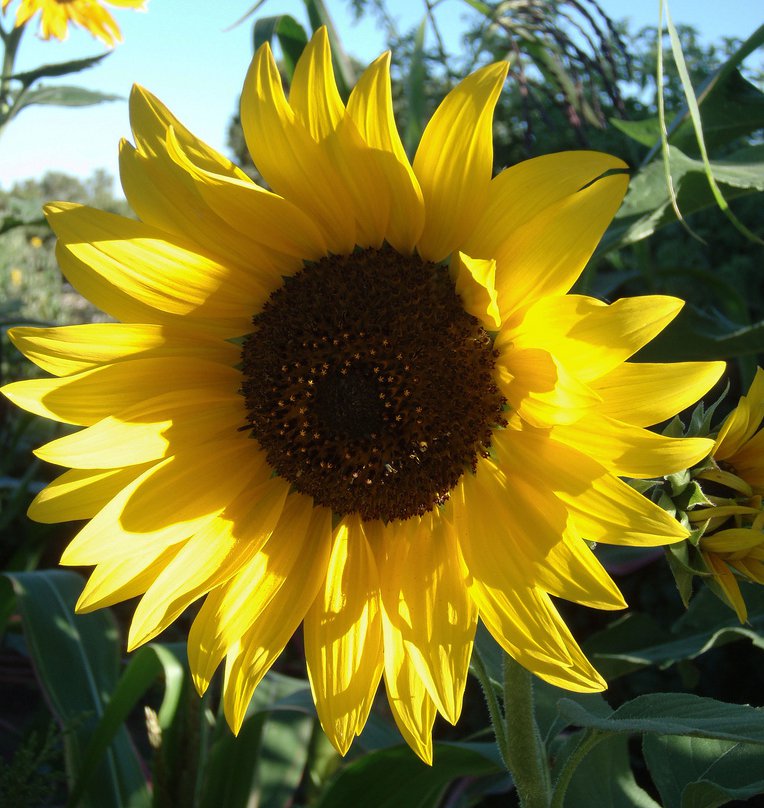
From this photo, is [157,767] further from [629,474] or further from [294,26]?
[294,26]

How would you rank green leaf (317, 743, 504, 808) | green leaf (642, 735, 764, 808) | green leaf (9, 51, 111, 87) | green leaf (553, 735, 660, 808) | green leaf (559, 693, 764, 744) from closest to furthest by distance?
green leaf (559, 693, 764, 744) → green leaf (642, 735, 764, 808) → green leaf (553, 735, 660, 808) → green leaf (317, 743, 504, 808) → green leaf (9, 51, 111, 87)

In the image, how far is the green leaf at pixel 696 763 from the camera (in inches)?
29.9

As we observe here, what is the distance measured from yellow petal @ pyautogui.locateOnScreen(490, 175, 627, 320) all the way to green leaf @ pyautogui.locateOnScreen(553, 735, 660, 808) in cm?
53

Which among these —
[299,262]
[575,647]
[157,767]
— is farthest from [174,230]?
[157,767]

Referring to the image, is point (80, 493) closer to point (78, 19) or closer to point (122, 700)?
point (122, 700)

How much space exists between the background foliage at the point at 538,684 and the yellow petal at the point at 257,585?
0.69ft

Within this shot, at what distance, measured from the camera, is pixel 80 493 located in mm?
788

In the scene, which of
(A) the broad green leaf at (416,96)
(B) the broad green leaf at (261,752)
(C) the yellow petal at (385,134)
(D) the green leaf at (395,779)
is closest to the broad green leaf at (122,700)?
(B) the broad green leaf at (261,752)

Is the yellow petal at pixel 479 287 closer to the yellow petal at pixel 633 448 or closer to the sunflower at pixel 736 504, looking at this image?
the yellow petal at pixel 633 448

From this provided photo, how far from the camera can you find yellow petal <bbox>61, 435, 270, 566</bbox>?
0.74 meters

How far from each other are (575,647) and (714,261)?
184cm

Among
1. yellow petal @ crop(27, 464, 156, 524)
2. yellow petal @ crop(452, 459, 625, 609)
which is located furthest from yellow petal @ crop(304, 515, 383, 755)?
yellow petal @ crop(27, 464, 156, 524)

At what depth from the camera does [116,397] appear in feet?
2.57

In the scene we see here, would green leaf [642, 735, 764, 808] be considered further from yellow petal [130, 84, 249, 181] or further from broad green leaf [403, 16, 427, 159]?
broad green leaf [403, 16, 427, 159]
